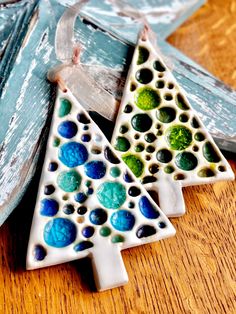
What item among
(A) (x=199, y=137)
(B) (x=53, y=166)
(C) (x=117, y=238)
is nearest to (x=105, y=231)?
(C) (x=117, y=238)

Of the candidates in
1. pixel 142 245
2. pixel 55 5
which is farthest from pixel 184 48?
pixel 142 245

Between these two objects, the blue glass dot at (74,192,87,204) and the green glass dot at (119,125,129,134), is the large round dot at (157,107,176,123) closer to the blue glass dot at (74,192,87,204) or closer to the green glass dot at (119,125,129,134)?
the green glass dot at (119,125,129,134)

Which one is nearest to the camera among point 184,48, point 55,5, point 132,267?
point 132,267

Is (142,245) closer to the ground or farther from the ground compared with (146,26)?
closer to the ground

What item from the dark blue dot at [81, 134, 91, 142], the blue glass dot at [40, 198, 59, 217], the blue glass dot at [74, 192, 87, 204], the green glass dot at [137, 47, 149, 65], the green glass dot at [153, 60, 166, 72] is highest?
the green glass dot at [137, 47, 149, 65]

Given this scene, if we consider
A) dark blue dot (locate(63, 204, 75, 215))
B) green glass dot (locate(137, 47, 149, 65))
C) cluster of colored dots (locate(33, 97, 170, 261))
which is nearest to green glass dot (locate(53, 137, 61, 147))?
cluster of colored dots (locate(33, 97, 170, 261))

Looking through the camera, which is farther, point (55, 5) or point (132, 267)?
point (55, 5)

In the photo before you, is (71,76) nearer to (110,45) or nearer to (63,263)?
(110,45)
